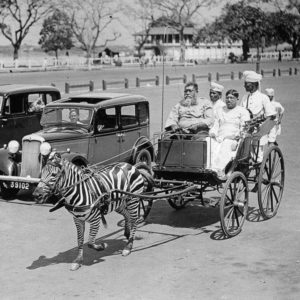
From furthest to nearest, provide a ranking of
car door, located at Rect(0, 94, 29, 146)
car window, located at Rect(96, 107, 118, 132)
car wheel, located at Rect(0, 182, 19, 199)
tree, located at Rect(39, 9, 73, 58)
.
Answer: tree, located at Rect(39, 9, 73, 58) < car door, located at Rect(0, 94, 29, 146) < car window, located at Rect(96, 107, 118, 132) < car wheel, located at Rect(0, 182, 19, 199)

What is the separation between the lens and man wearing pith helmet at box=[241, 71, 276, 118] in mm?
9938

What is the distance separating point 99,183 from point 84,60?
206ft

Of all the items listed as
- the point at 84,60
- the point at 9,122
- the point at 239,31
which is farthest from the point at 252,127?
the point at 239,31

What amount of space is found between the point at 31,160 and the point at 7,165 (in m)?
0.49

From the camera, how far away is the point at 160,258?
770 centimetres

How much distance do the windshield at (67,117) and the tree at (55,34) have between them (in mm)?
77648

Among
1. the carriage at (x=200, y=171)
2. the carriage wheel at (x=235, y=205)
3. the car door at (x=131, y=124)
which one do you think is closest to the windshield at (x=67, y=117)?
the car door at (x=131, y=124)

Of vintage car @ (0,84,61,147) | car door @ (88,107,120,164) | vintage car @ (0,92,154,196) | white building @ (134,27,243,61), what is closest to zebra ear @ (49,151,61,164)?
vintage car @ (0,92,154,196)

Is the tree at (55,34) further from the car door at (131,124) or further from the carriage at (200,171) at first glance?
the carriage at (200,171)

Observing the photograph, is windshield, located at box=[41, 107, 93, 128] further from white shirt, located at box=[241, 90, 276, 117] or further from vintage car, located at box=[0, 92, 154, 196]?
white shirt, located at box=[241, 90, 276, 117]

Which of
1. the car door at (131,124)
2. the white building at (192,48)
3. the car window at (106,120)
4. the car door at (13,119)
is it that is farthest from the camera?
the white building at (192,48)

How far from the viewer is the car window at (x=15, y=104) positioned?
13500mm

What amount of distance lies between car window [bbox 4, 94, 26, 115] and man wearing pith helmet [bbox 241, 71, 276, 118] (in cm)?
550

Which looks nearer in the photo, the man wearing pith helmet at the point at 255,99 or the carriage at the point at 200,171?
the carriage at the point at 200,171
